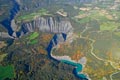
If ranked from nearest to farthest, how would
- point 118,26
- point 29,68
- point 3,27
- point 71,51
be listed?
point 29,68
point 71,51
point 118,26
point 3,27

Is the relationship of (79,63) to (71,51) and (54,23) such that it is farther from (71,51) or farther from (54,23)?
(54,23)

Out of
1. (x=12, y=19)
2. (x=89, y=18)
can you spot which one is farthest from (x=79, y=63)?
(x=12, y=19)

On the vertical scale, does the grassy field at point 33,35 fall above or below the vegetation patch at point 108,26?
above

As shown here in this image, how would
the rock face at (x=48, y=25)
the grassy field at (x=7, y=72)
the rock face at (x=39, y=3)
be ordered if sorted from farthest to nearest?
1. the rock face at (x=39, y=3)
2. the rock face at (x=48, y=25)
3. the grassy field at (x=7, y=72)

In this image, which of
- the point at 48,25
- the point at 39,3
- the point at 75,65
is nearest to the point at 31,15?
the point at 48,25

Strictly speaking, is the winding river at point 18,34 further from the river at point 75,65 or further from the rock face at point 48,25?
the rock face at point 48,25

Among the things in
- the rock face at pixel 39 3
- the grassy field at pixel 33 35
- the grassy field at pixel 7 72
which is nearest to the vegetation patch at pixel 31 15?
the rock face at pixel 39 3

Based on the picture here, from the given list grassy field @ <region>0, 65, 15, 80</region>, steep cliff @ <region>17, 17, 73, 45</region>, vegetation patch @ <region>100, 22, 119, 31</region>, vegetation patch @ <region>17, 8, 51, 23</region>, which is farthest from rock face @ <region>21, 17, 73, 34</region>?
grassy field @ <region>0, 65, 15, 80</region>
